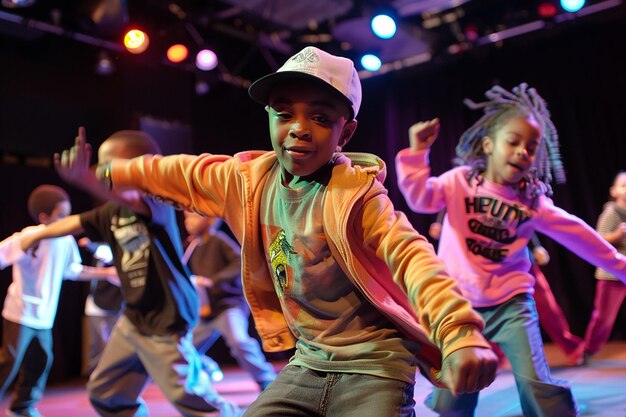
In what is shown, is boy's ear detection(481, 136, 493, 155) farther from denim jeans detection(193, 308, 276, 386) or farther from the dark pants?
the dark pants

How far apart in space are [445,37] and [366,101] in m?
1.75

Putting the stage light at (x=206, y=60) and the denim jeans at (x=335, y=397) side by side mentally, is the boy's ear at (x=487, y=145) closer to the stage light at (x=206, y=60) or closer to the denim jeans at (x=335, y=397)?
the denim jeans at (x=335, y=397)

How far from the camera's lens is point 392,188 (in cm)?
843

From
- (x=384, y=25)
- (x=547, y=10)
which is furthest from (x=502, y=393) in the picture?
(x=547, y=10)

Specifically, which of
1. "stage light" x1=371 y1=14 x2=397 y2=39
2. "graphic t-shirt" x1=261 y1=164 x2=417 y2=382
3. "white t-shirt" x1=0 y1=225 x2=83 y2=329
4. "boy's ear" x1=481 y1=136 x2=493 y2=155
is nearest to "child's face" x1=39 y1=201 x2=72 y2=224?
"white t-shirt" x1=0 y1=225 x2=83 y2=329

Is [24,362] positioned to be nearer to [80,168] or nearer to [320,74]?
[80,168]

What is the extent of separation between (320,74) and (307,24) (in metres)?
6.11

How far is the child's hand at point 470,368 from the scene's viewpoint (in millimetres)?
1243

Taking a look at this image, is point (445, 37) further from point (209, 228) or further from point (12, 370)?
point (12, 370)

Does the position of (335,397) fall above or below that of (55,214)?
below

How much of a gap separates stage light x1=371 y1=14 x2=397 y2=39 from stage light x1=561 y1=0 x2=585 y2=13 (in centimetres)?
171

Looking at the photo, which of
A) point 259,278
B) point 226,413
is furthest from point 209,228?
point 259,278

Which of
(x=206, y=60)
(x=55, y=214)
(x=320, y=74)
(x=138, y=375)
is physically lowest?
(x=138, y=375)

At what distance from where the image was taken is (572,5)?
6.37 metres
